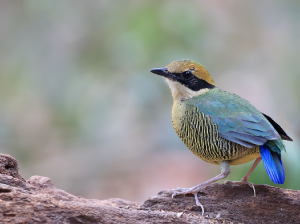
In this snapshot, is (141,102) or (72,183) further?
(72,183)

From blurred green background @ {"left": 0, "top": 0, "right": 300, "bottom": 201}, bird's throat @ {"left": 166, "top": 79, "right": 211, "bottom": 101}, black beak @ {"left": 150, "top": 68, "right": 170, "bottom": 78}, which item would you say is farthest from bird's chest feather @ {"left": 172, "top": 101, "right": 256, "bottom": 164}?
blurred green background @ {"left": 0, "top": 0, "right": 300, "bottom": 201}

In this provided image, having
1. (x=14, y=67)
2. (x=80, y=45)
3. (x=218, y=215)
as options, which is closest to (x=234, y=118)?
(x=218, y=215)

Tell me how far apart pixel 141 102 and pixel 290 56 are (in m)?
3.51

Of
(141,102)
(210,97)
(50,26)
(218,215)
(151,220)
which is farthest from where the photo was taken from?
(50,26)

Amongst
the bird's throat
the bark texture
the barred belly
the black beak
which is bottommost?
the bark texture

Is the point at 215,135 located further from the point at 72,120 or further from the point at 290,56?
the point at 290,56

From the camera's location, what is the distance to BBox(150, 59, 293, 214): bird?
12.8 ft

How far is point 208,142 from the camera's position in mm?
4109

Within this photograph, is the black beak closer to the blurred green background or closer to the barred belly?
the barred belly

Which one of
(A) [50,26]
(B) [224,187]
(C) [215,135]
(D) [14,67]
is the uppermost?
(A) [50,26]

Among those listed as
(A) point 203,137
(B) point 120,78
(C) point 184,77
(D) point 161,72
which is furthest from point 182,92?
(B) point 120,78

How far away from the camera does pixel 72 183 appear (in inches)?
340

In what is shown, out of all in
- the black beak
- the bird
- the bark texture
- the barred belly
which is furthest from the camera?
the black beak

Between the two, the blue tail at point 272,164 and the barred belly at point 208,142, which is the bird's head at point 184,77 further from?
the blue tail at point 272,164
